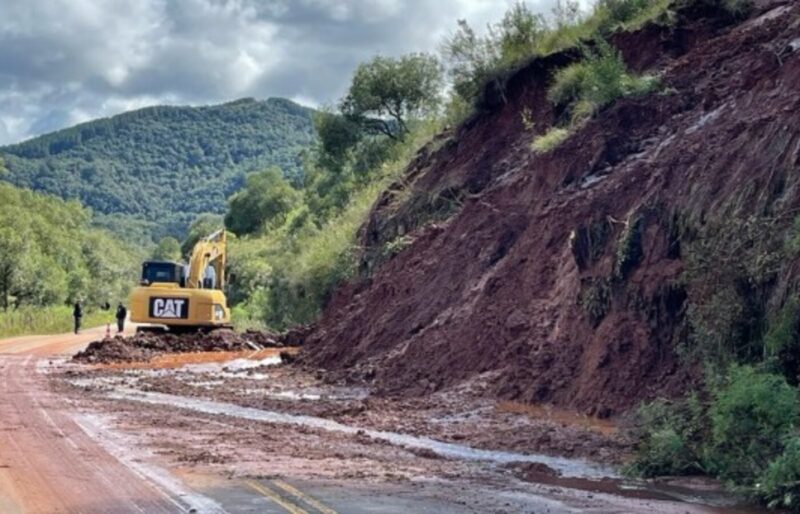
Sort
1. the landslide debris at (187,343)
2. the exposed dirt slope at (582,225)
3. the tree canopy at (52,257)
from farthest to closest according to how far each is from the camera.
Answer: the tree canopy at (52,257)
the landslide debris at (187,343)
the exposed dirt slope at (582,225)

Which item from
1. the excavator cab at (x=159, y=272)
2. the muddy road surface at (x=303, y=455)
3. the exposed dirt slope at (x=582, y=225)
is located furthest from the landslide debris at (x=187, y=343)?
the muddy road surface at (x=303, y=455)

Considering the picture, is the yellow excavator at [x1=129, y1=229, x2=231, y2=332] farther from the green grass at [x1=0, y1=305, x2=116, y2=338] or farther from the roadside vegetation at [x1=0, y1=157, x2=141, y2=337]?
the roadside vegetation at [x1=0, y1=157, x2=141, y2=337]

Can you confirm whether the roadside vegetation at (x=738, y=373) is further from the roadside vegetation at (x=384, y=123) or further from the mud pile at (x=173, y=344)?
the mud pile at (x=173, y=344)

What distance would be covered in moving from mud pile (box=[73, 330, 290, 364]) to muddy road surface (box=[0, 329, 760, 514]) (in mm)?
7812

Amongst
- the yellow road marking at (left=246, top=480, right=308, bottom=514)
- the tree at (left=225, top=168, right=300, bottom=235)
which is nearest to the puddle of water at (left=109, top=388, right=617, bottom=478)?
the yellow road marking at (left=246, top=480, right=308, bottom=514)

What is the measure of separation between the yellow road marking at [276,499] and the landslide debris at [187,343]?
19.4m

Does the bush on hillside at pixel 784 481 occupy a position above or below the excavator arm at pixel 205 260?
below

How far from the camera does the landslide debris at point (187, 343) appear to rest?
29.5m

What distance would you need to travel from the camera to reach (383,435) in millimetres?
14703

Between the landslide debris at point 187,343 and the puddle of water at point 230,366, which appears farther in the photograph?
the landslide debris at point 187,343

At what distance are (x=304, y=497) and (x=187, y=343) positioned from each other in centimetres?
2224

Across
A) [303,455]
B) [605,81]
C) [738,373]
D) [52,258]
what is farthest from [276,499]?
[52,258]

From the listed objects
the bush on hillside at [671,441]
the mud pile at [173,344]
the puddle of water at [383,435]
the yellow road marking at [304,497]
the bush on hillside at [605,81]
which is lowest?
the yellow road marking at [304,497]

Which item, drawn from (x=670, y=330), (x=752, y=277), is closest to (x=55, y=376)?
(x=670, y=330)
